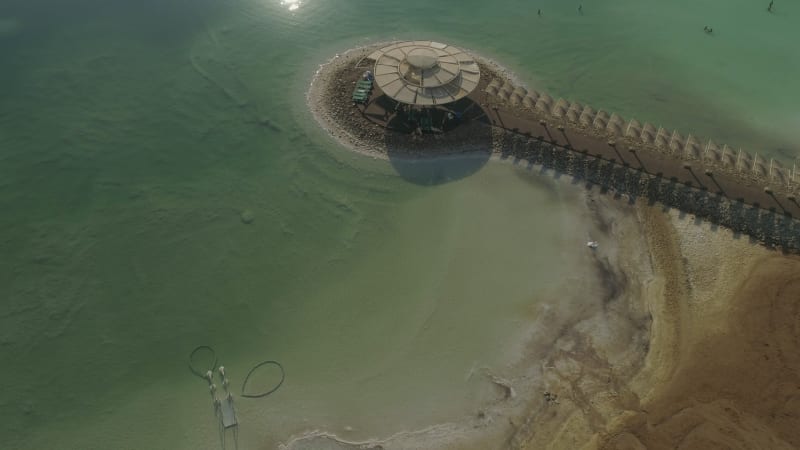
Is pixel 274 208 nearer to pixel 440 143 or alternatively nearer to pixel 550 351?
pixel 440 143

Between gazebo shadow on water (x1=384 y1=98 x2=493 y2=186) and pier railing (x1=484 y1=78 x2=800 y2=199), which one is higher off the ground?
pier railing (x1=484 y1=78 x2=800 y2=199)

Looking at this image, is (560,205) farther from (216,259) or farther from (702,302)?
(216,259)

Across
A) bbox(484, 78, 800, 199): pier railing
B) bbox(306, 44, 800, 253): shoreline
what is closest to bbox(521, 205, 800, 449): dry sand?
bbox(306, 44, 800, 253): shoreline

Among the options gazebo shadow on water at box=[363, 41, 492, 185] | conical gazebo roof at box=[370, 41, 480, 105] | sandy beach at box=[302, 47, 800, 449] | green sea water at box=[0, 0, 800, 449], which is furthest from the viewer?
conical gazebo roof at box=[370, 41, 480, 105]

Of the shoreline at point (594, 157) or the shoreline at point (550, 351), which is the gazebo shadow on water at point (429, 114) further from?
the shoreline at point (550, 351)

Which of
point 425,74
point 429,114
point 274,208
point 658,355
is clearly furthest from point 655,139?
point 274,208

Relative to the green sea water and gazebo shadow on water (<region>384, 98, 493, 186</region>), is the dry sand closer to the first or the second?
the green sea water
